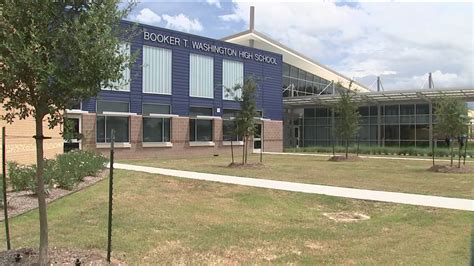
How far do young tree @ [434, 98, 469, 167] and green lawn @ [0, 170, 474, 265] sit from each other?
12.2 m

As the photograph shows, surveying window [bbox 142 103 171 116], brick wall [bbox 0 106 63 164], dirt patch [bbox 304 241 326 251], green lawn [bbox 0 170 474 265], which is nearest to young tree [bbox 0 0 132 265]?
green lawn [bbox 0 170 474 265]

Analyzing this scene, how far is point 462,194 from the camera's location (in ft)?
44.8

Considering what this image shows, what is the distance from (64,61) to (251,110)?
18.4m

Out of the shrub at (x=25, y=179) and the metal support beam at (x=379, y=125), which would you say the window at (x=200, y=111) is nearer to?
the metal support beam at (x=379, y=125)

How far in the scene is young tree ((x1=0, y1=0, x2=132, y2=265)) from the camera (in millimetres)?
5094

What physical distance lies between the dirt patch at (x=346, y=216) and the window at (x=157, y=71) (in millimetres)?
22275

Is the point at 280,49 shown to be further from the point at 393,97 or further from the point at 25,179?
the point at 25,179

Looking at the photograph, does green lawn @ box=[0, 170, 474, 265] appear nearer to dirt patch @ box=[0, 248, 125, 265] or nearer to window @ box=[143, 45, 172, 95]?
dirt patch @ box=[0, 248, 125, 265]

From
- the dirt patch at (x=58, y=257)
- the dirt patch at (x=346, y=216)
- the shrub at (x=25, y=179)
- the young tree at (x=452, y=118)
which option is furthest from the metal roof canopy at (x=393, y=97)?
the dirt patch at (x=58, y=257)

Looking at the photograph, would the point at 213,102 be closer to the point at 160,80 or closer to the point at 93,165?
the point at 160,80

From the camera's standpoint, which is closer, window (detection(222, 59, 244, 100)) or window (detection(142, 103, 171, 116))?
window (detection(142, 103, 171, 116))

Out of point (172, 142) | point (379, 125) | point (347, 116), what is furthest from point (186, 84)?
point (379, 125)

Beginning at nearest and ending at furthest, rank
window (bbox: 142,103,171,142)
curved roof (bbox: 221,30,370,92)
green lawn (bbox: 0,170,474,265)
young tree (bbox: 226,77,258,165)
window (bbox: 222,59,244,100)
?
1. green lawn (bbox: 0,170,474,265)
2. young tree (bbox: 226,77,258,165)
3. window (bbox: 142,103,171,142)
4. window (bbox: 222,59,244,100)
5. curved roof (bbox: 221,30,370,92)

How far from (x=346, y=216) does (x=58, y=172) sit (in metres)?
6.74
